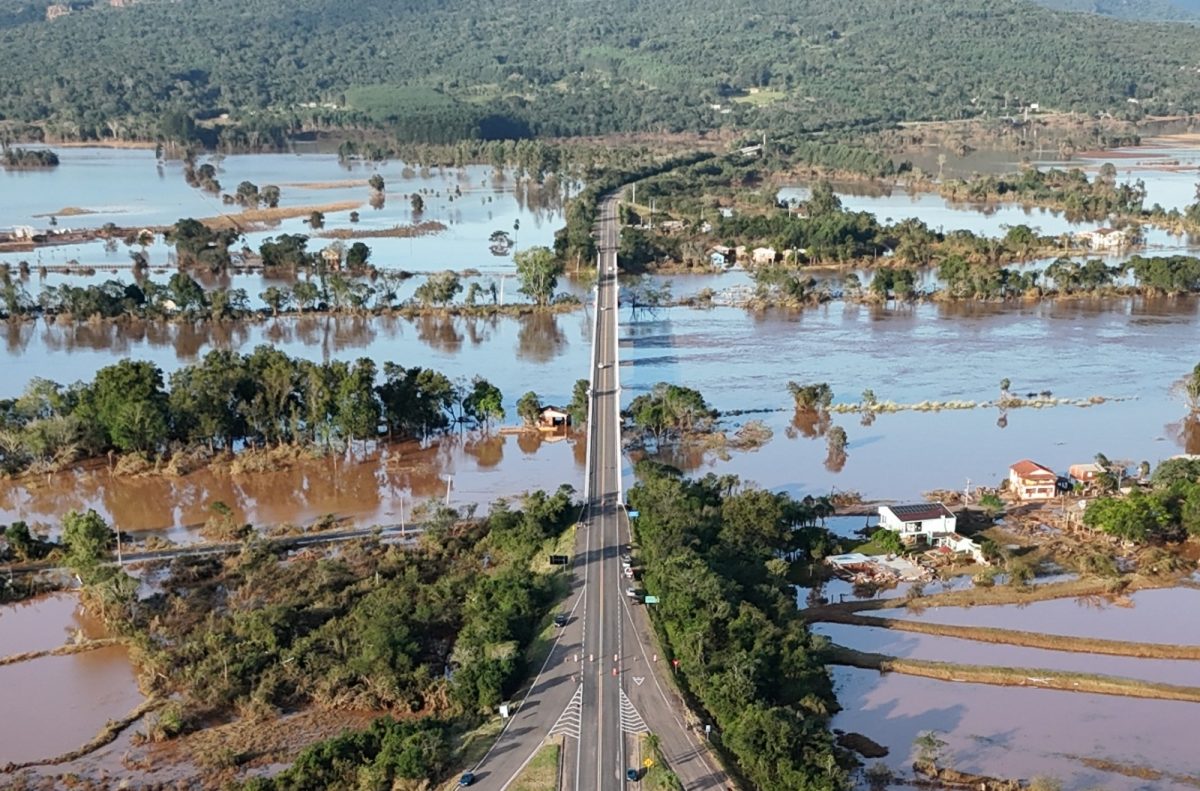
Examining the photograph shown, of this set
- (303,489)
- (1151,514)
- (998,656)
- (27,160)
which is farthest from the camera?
(27,160)

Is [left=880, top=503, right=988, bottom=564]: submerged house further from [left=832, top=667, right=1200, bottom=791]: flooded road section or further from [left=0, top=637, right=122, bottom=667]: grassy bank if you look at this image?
[left=0, top=637, right=122, bottom=667]: grassy bank

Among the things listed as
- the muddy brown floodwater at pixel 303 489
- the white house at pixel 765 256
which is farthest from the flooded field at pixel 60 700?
the white house at pixel 765 256

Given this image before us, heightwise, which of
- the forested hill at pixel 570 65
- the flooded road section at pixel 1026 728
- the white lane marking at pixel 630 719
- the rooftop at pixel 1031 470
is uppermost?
the forested hill at pixel 570 65

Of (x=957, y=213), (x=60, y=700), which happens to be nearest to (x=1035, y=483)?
(x=60, y=700)

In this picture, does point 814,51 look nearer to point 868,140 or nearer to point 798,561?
point 868,140

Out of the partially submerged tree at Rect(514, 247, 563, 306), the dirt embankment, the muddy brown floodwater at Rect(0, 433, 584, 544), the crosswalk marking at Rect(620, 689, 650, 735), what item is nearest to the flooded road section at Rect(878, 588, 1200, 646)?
the dirt embankment

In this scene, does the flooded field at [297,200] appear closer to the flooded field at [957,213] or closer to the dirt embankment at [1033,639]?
the flooded field at [957,213]

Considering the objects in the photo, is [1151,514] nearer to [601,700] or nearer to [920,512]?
[920,512]
